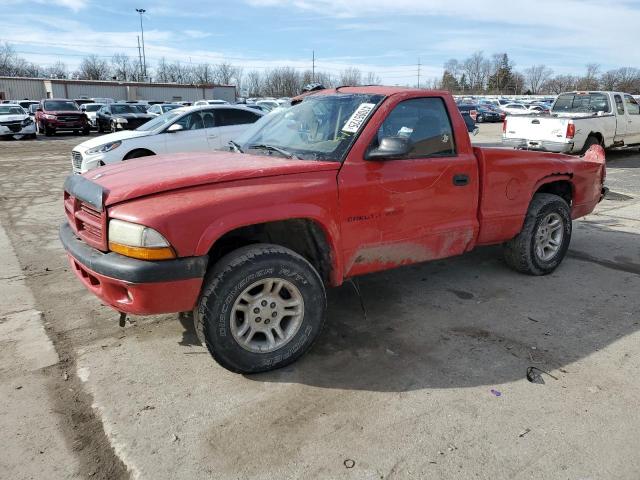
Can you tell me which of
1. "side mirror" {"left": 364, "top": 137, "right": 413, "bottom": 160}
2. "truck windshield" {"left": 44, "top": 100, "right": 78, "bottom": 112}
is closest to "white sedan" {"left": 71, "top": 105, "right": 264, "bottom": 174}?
"side mirror" {"left": 364, "top": 137, "right": 413, "bottom": 160}

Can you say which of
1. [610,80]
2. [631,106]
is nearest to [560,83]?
[610,80]

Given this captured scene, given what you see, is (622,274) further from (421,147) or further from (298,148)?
(298,148)

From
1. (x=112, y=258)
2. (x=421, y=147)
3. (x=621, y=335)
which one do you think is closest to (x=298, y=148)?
(x=421, y=147)

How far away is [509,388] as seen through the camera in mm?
3113

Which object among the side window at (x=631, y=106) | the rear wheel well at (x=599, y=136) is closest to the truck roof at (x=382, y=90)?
the rear wheel well at (x=599, y=136)

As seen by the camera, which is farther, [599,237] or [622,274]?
[599,237]

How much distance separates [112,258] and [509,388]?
2.54 metres

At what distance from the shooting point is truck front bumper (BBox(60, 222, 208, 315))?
2842mm

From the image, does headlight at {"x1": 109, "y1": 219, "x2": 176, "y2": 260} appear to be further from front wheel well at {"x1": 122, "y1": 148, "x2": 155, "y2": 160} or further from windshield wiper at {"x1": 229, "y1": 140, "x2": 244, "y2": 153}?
front wheel well at {"x1": 122, "y1": 148, "x2": 155, "y2": 160}

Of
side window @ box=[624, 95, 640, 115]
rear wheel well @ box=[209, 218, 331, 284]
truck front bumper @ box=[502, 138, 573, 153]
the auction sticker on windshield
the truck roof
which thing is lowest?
rear wheel well @ box=[209, 218, 331, 284]

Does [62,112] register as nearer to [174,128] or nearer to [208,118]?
[208,118]

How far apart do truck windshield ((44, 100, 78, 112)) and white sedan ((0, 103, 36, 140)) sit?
2.32 m

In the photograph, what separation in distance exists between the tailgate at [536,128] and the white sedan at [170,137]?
6.79 meters

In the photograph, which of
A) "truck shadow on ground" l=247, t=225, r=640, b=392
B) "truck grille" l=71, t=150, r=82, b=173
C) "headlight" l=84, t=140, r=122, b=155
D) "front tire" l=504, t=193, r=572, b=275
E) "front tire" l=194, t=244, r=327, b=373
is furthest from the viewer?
"truck grille" l=71, t=150, r=82, b=173
